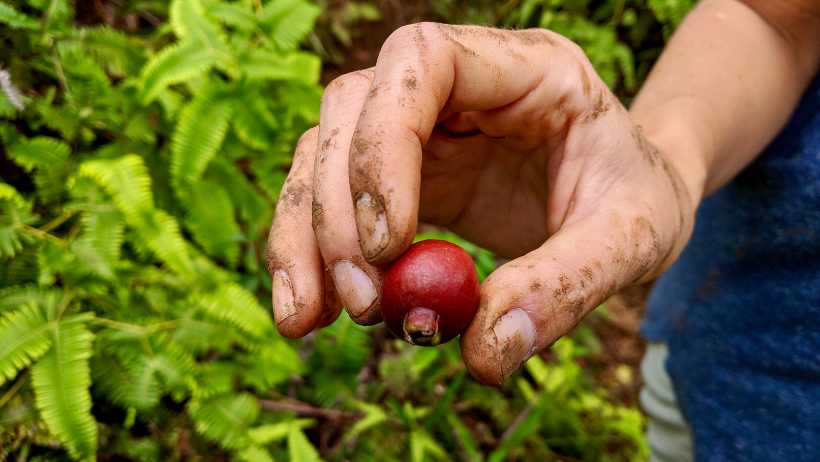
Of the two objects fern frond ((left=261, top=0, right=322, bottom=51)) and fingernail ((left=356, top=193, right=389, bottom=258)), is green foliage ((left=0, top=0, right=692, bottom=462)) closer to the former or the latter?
fern frond ((left=261, top=0, right=322, bottom=51))

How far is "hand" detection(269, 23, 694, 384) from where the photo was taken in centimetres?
145

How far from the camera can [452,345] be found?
11.9 ft

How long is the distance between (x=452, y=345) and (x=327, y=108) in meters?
2.23

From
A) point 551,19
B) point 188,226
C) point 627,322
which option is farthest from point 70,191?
point 627,322

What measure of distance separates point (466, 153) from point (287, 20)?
92.7 inches

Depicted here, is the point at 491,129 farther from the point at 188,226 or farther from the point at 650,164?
the point at 188,226

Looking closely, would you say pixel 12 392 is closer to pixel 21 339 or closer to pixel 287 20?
pixel 21 339

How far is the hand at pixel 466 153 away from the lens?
145 centimetres

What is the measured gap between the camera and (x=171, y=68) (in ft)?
11.2

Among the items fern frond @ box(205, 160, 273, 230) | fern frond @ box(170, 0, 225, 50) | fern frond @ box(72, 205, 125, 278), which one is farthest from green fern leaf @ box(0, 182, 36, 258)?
fern frond @ box(170, 0, 225, 50)

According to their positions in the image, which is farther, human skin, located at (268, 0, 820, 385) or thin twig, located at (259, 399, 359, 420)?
thin twig, located at (259, 399, 359, 420)

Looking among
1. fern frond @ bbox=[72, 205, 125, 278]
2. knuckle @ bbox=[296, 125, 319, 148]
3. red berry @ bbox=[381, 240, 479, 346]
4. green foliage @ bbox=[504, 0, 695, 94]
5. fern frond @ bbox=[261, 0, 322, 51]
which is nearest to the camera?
red berry @ bbox=[381, 240, 479, 346]

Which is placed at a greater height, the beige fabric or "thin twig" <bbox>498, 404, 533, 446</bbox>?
the beige fabric

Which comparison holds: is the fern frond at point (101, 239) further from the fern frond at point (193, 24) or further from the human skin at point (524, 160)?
the human skin at point (524, 160)
